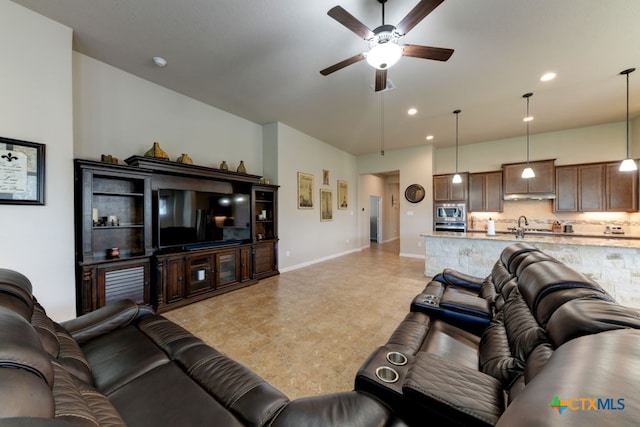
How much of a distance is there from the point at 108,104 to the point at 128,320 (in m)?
3.00

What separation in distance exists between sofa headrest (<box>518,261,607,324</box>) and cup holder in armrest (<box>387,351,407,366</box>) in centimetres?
68

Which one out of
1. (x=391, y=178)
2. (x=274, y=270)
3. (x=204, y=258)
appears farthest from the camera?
(x=391, y=178)

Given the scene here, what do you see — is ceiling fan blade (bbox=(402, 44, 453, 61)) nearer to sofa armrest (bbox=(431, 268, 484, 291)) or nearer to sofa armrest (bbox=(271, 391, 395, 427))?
sofa armrest (bbox=(431, 268, 484, 291))

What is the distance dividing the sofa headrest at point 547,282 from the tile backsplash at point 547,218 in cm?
560

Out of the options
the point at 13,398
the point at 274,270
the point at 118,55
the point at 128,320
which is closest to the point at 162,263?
the point at 128,320

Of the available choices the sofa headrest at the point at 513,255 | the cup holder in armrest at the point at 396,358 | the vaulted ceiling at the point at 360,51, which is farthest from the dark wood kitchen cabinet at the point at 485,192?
the cup holder in armrest at the point at 396,358

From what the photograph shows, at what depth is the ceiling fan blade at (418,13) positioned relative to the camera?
5.62 feet

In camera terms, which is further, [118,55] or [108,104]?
[108,104]

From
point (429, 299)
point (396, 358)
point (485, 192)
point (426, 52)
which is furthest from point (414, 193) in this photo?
point (396, 358)

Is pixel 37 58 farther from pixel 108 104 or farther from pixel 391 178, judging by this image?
pixel 391 178

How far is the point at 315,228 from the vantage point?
6191 millimetres

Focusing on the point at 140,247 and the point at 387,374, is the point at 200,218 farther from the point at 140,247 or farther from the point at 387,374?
the point at 387,374

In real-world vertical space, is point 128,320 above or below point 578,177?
below

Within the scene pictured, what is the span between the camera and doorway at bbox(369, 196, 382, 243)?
9602 millimetres
